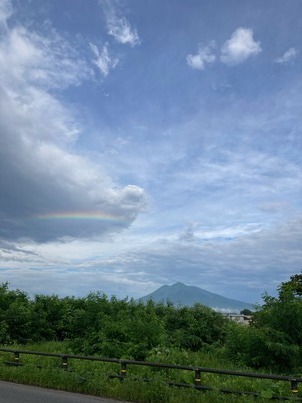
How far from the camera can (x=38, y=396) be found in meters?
11.7

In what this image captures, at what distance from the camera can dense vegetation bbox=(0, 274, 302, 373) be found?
16.4 m

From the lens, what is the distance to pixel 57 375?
13312 mm

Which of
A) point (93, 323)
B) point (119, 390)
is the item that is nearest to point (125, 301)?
point (93, 323)

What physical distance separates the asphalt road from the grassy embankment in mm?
351

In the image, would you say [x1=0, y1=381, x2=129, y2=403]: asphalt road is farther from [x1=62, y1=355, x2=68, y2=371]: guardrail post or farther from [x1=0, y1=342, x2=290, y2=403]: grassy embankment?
[x1=62, y1=355, x2=68, y2=371]: guardrail post

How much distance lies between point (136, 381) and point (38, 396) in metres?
2.74

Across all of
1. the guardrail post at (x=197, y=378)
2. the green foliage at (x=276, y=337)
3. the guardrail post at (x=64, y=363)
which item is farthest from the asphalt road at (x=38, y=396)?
the green foliage at (x=276, y=337)

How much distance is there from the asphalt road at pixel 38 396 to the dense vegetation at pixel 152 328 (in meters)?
4.98

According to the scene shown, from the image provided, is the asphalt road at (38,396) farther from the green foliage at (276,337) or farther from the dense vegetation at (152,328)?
the green foliage at (276,337)

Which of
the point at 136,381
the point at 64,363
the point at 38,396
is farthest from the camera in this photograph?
the point at 64,363

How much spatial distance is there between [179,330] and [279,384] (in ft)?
41.6

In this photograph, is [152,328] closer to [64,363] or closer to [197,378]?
[64,363]

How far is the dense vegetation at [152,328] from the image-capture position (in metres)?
16.4

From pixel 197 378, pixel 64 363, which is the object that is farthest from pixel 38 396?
pixel 197 378
